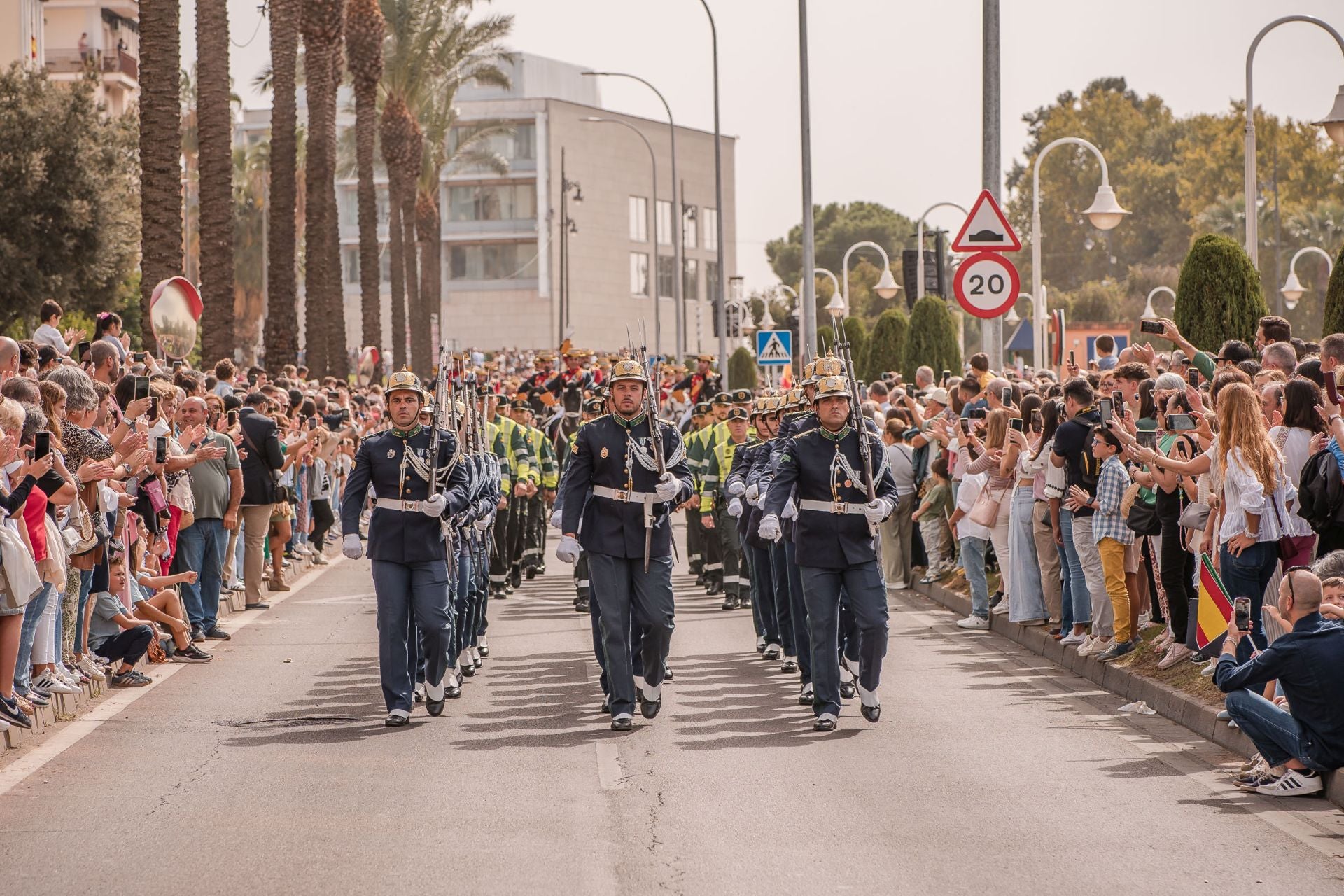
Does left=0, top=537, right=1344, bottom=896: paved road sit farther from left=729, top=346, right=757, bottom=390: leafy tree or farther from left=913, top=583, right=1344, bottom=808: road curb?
left=729, top=346, right=757, bottom=390: leafy tree

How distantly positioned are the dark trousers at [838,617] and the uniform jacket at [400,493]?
225 centimetres

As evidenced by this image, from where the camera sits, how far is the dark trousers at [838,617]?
1142 centimetres

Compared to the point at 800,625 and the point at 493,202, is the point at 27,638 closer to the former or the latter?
the point at 800,625

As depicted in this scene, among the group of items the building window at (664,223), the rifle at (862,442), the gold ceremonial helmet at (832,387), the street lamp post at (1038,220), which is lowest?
the rifle at (862,442)

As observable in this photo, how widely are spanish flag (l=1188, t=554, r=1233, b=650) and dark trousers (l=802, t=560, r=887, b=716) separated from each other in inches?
73.4

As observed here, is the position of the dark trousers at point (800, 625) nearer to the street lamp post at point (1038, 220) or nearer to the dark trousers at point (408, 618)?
the dark trousers at point (408, 618)

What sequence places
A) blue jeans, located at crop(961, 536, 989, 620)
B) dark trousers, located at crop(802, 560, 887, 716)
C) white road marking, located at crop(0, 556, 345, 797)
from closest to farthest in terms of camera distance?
1. white road marking, located at crop(0, 556, 345, 797)
2. dark trousers, located at crop(802, 560, 887, 716)
3. blue jeans, located at crop(961, 536, 989, 620)

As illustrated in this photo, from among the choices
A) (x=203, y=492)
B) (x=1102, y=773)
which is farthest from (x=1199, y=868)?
(x=203, y=492)

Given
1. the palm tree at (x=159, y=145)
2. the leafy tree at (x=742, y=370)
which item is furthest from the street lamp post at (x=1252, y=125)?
the leafy tree at (x=742, y=370)

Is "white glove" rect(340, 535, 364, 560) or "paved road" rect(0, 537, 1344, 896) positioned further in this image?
"white glove" rect(340, 535, 364, 560)

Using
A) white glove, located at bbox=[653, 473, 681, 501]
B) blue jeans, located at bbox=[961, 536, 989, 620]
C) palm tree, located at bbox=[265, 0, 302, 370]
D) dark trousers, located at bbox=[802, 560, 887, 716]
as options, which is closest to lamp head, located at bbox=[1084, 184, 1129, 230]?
blue jeans, located at bbox=[961, 536, 989, 620]

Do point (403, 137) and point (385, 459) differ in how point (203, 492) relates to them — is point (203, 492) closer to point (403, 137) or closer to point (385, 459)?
point (385, 459)

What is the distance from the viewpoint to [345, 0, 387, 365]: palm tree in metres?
42.9

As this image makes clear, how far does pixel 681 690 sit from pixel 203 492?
4.87 metres
